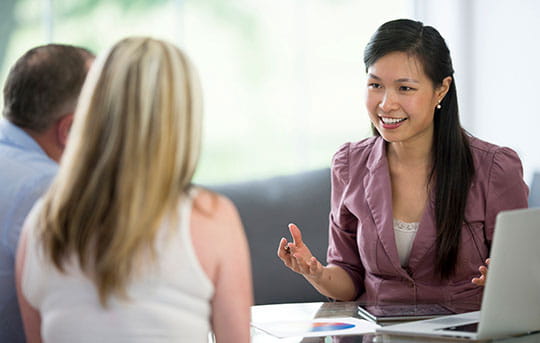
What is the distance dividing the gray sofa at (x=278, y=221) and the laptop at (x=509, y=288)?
53.4 inches

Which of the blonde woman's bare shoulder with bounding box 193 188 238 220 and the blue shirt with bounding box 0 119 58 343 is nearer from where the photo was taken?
the blonde woman's bare shoulder with bounding box 193 188 238 220

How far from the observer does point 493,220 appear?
2062mm

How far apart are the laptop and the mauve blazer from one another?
40 cm

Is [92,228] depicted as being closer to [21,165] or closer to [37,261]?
[37,261]

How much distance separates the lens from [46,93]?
145 cm

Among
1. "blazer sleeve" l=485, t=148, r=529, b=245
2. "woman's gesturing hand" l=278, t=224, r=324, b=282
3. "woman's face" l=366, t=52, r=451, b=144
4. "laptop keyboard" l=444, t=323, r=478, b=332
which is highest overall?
"woman's face" l=366, t=52, r=451, b=144

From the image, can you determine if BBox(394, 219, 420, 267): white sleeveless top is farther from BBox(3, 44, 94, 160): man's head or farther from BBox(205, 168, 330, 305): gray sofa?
BBox(3, 44, 94, 160): man's head

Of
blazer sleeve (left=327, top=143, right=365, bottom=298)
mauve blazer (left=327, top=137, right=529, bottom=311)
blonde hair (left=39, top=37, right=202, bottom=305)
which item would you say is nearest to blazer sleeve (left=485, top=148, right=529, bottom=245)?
mauve blazer (left=327, top=137, right=529, bottom=311)

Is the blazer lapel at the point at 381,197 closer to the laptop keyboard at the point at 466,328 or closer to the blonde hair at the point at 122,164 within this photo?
the laptop keyboard at the point at 466,328

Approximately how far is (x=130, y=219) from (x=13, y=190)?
1.29 feet

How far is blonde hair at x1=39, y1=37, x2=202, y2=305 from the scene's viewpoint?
1.15m

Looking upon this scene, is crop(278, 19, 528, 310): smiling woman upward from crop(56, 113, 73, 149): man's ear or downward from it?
downward

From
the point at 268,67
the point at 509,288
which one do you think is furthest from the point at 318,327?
the point at 268,67

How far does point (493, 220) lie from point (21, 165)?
50.5 inches
